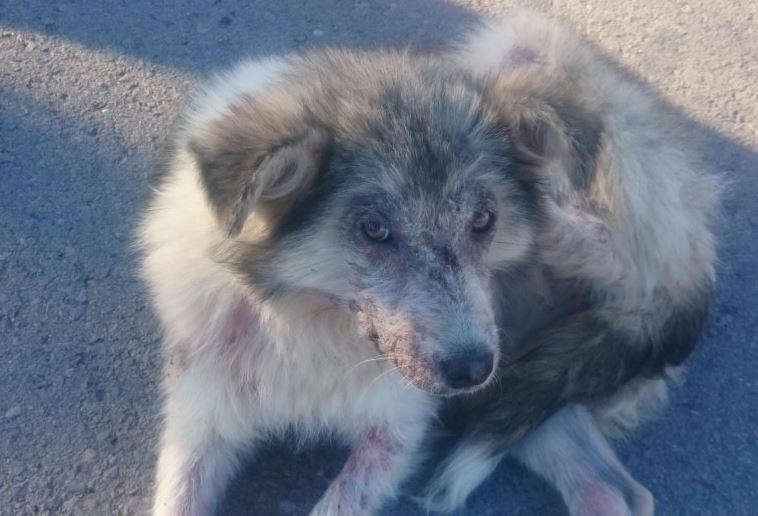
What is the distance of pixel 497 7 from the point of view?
177 inches


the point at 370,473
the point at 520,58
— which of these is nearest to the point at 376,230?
the point at 370,473

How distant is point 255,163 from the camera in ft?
6.58

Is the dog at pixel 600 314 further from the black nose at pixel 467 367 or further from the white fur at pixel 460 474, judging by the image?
the black nose at pixel 467 367

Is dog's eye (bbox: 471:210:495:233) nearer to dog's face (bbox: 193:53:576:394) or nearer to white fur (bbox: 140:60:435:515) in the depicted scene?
dog's face (bbox: 193:53:576:394)

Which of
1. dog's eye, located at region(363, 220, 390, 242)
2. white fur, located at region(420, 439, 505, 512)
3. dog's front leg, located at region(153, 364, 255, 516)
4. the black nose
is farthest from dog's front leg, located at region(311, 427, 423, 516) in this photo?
dog's eye, located at region(363, 220, 390, 242)

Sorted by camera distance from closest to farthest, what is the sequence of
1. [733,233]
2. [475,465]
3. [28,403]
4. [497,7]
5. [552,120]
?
[552,120], [475,465], [28,403], [733,233], [497,7]

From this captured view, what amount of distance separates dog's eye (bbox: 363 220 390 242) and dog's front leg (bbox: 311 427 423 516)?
790mm

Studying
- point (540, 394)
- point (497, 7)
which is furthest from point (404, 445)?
point (497, 7)

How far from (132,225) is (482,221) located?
1766mm

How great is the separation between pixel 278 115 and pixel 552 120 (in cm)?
74

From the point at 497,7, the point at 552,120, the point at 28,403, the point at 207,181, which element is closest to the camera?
the point at 207,181

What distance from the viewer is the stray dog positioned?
2188 millimetres

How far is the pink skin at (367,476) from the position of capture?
2.62 meters

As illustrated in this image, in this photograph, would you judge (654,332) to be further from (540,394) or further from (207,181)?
(207,181)
